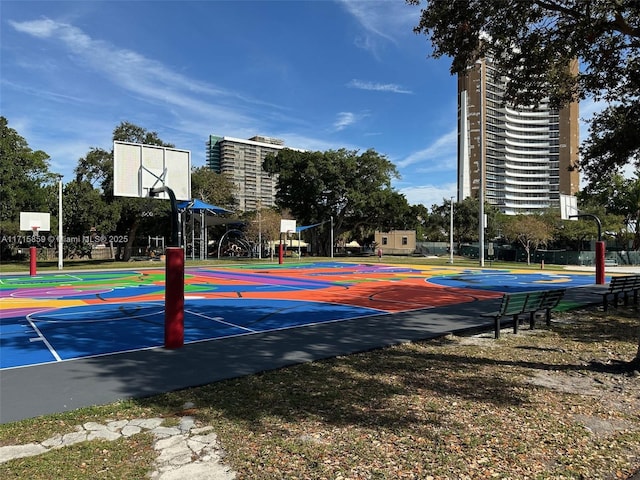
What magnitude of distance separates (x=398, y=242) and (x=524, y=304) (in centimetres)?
6885

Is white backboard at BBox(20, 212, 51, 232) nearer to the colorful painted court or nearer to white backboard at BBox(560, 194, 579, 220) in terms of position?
the colorful painted court

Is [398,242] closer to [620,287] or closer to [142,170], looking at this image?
[620,287]

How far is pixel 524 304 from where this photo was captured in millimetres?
10352

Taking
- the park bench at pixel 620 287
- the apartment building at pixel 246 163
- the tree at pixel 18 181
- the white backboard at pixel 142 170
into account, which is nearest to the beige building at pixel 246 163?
the apartment building at pixel 246 163

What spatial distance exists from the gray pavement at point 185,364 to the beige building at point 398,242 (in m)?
67.4

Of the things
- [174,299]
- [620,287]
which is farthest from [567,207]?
[174,299]

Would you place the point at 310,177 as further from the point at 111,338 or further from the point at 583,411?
the point at 583,411

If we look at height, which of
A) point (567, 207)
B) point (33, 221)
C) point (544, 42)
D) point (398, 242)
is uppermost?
point (544, 42)

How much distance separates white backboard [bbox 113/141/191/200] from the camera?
9.57 meters

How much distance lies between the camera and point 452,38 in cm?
916

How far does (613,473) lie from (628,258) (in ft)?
173

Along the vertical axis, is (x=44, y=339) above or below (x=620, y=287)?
below

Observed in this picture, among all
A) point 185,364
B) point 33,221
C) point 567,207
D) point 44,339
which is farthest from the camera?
point 33,221

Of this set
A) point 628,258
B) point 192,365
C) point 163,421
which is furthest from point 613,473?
point 628,258
